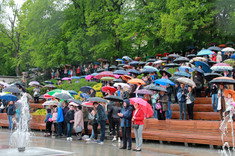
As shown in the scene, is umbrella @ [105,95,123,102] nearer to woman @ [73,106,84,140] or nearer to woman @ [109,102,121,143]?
woman @ [109,102,121,143]

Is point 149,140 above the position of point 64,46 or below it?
below

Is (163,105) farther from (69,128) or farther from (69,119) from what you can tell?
(69,128)

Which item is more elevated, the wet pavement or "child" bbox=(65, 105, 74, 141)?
"child" bbox=(65, 105, 74, 141)

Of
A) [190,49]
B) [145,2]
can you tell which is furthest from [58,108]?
[145,2]

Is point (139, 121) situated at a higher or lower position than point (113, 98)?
lower

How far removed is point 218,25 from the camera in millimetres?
32531

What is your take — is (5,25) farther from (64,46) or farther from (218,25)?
(218,25)

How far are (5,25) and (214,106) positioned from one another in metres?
45.5

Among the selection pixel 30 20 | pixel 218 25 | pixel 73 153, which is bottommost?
pixel 73 153

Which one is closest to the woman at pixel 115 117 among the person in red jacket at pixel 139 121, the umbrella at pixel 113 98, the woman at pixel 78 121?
the umbrella at pixel 113 98

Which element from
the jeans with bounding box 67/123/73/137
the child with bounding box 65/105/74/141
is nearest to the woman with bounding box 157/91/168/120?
the child with bounding box 65/105/74/141

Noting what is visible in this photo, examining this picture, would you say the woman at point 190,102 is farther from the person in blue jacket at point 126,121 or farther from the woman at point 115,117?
the person in blue jacket at point 126,121

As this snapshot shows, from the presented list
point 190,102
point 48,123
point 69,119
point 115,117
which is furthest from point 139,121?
point 48,123

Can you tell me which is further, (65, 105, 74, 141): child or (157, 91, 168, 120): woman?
(65, 105, 74, 141): child
